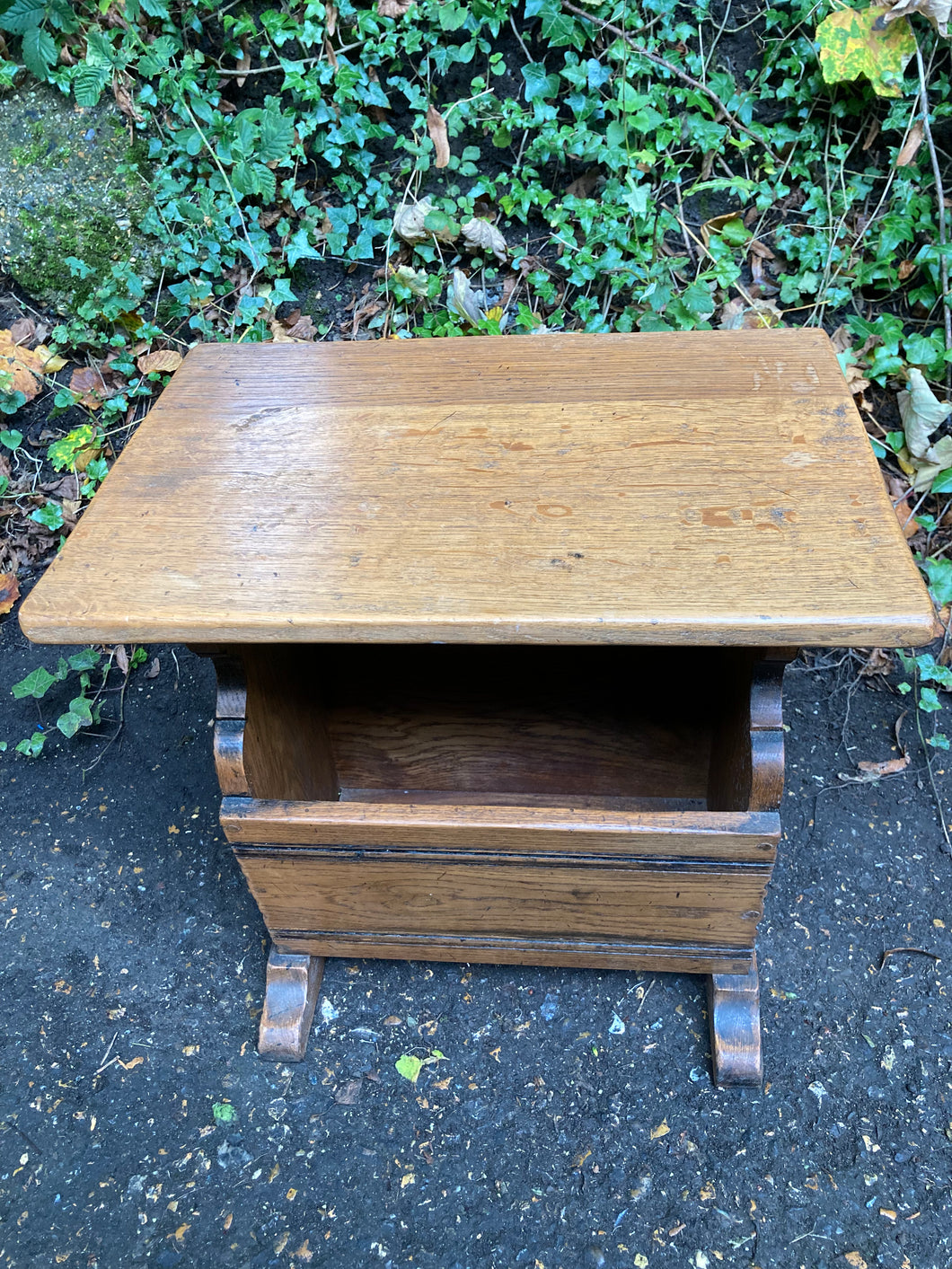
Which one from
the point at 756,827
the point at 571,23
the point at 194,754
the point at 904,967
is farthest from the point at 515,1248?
the point at 571,23

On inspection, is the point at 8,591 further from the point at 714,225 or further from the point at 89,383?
the point at 714,225

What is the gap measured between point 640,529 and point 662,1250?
115 centimetres

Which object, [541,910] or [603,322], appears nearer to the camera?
[541,910]

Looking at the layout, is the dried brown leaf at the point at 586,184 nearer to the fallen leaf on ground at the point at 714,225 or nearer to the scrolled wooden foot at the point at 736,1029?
the fallen leaf on ground at the point at 714,225

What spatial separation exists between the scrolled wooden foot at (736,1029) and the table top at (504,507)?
84cm

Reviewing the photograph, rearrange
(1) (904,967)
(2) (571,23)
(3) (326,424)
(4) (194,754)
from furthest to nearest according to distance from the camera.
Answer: (2) (571,23) < (4) (194,754) < (1) (904,967) < (3) (326,424)

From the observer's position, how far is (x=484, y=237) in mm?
2668

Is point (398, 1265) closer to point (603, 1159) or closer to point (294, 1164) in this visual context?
point (294, 1164)

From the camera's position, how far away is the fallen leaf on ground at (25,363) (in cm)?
293

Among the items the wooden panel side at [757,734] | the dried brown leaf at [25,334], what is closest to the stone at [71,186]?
the dried brown leaf at [25,334]

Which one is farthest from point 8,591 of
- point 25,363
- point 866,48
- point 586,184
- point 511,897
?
point 866,48

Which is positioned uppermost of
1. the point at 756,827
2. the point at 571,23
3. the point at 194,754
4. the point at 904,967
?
the point at 571,23

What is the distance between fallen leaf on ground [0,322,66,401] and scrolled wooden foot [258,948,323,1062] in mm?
2174

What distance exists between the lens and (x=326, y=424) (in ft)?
4.95
